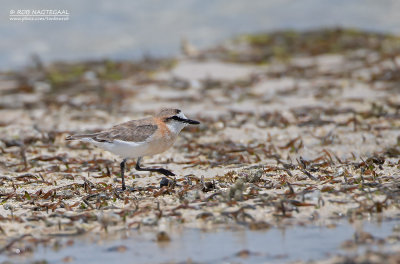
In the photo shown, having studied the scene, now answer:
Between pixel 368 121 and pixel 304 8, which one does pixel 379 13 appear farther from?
pixel 368 121

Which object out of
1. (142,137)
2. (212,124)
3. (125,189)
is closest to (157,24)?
(212,124)

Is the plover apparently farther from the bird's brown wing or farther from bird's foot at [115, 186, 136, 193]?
bird's foot at [115, 186, 136, 193]

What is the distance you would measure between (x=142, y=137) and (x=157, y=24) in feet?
53.0

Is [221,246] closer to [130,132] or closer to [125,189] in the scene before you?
[125,189]

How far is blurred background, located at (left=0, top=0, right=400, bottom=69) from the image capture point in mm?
21000

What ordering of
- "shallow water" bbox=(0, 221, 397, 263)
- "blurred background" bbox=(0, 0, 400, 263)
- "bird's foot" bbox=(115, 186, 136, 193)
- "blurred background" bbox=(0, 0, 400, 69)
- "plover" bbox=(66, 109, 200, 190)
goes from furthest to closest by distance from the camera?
"blurred background" bbox=(0, 0, 400, 69), "plover" bbox=(66, 109, 200, 190), "bird's foot" bbox=(115, 186, 136, 193), "blurred background" bbox=(0, 0, 400, 263), "shallow water" bbox=(0, 221, 397, 263)

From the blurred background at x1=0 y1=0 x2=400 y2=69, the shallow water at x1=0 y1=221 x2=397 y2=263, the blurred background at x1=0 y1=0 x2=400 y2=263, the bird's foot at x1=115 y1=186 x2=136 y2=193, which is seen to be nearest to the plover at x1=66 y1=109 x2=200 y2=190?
the bird's foot at x1=115 y1=186 x2=136 y2=193

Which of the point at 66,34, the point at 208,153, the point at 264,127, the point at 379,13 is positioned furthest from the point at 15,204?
the point at 379,13

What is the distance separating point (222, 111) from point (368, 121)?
2982 millimetres

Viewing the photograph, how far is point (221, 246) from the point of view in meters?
5.28

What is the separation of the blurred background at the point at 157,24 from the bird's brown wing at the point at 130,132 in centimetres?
1204

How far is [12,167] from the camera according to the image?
8.97 m

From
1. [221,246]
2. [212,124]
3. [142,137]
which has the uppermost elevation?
[212,124]

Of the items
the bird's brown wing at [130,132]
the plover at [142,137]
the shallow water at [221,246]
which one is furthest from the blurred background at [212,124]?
the bird's brown wing at [130,132]
